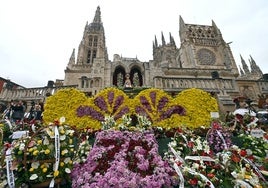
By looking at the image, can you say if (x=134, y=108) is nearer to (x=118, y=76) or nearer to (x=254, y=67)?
(x=118, y=76)

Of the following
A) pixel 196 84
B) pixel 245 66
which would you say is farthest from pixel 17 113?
pixel 245 66

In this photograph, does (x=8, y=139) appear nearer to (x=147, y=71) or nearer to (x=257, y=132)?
(x=257, y=132)

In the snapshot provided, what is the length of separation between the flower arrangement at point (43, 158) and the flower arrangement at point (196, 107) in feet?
16.7

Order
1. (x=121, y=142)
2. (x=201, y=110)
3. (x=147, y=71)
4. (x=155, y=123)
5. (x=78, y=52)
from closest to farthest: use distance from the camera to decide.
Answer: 1. (x=121, y=142)
2. (x=155, y=123)
3. (x=201, y=110)
4. (x=147, y=71)
5. (x=78, y=52)

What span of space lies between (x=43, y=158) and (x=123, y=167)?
57.3 inches

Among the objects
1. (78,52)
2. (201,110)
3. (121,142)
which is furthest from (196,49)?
(121,142)

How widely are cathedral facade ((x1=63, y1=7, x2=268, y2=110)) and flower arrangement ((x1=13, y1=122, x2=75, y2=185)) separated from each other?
33.0 ft

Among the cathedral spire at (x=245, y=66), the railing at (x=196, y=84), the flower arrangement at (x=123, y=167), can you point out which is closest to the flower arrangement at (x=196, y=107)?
the flower arrangement at (x=123, y=167)

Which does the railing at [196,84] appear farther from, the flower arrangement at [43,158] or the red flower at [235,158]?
the flower arrangement at [43,158]

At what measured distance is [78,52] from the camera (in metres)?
45.1

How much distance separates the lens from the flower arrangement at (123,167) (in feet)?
9.78

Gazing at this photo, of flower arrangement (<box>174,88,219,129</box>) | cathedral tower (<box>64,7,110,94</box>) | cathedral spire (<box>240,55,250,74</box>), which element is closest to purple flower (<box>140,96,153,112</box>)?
flower arrangement (<box>174,88,219,129</box>)

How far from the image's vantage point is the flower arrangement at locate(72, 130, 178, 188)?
2982mm

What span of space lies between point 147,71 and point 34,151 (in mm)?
16246
